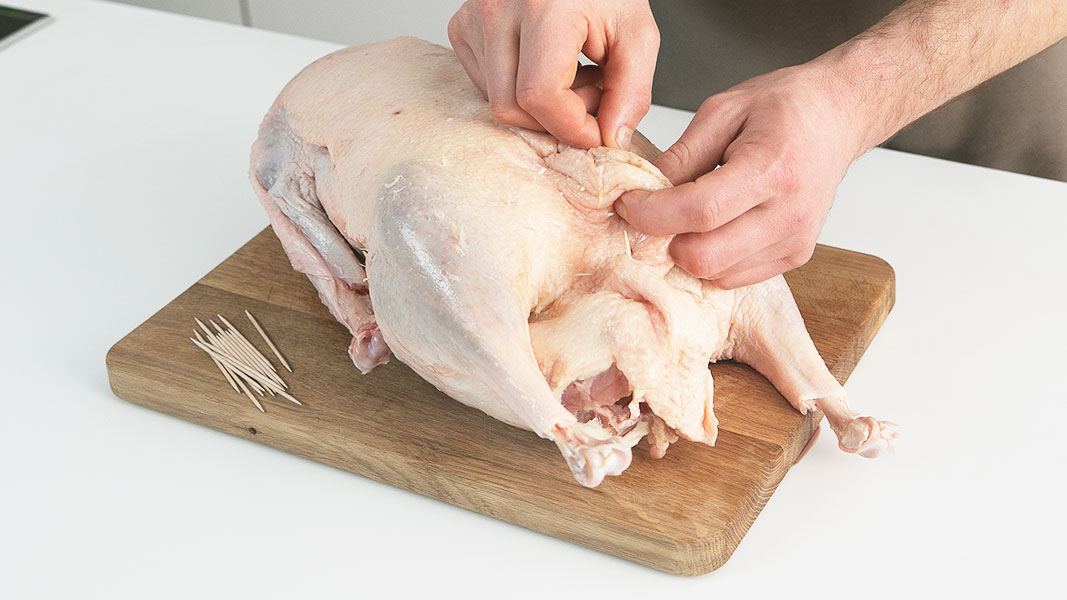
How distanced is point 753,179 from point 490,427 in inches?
21.3

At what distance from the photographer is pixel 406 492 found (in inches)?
65.9

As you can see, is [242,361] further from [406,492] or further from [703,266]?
[703,266]

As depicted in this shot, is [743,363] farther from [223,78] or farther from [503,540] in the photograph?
[223,78]

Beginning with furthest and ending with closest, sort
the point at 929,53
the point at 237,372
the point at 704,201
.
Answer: the point at 929,53
the point at 237,372
the point at 704,201

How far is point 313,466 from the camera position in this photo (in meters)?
1.72

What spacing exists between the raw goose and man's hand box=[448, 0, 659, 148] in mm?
54

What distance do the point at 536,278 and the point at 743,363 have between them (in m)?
0.42

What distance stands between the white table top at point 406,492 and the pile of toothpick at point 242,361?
9cm

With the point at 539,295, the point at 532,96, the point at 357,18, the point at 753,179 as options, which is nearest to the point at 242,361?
the point at 539,295

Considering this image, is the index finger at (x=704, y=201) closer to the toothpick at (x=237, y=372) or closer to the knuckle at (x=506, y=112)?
the knuckle at (x=506, y=112)

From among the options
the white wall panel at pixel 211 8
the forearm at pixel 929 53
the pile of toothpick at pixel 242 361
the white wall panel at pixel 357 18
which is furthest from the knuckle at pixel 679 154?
the white wall panel at pixel 211 8

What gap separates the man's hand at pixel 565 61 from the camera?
165 centimetres

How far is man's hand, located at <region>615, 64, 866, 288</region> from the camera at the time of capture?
160 cm

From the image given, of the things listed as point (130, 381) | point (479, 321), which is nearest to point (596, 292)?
point (479, 321)
